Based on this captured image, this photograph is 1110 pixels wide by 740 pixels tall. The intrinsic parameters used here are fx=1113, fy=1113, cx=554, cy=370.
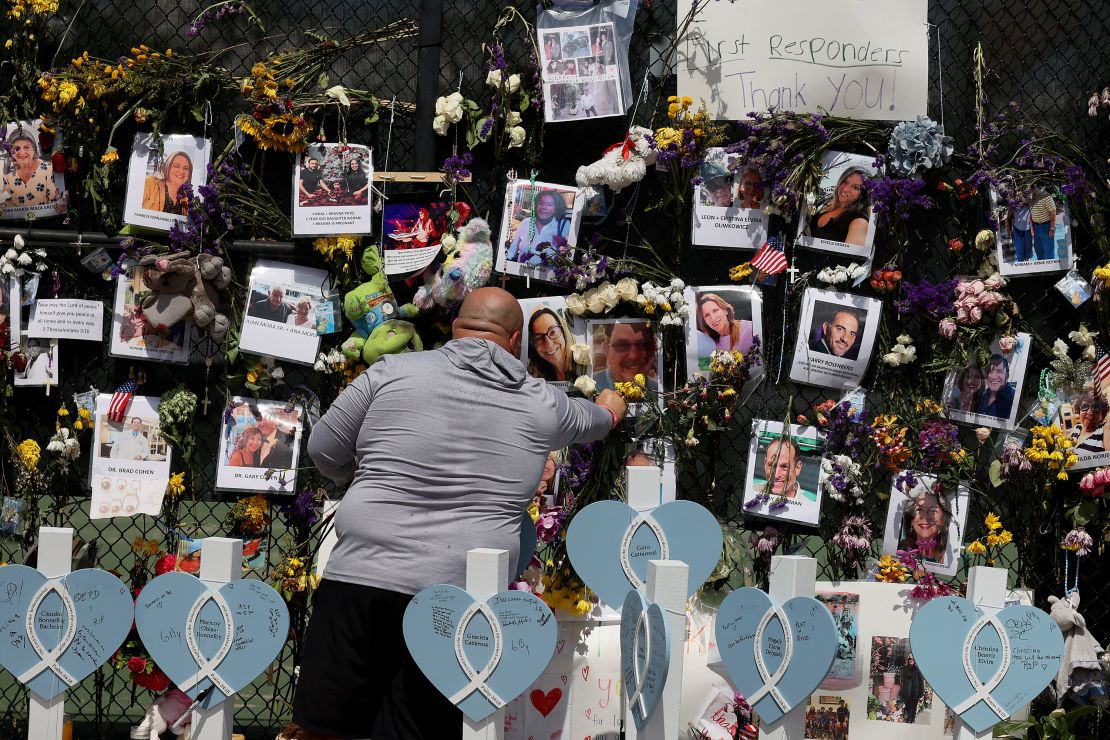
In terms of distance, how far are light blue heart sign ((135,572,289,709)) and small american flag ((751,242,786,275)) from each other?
1.98 metres

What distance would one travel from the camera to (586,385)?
3.74m

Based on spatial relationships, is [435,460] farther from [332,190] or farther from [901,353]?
[901,353]

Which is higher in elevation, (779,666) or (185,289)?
(185,289)

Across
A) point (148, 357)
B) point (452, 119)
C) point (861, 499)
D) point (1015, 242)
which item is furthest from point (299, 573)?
point (1015, 242)

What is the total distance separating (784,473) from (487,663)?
167 centimetres

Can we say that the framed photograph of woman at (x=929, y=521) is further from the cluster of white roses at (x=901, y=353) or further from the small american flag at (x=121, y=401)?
the small american flag at (x=121, y=401)

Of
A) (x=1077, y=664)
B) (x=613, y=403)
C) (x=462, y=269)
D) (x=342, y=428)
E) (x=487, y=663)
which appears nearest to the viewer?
(x=487, y=663)

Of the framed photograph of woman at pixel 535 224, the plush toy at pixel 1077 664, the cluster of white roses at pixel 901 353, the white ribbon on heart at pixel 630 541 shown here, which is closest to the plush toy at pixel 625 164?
the framed photograph of woman at pixel 535 224

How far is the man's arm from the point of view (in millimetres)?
2828

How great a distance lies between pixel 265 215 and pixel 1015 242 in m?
2.57

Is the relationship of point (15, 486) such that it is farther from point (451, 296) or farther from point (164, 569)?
point (451, 296)

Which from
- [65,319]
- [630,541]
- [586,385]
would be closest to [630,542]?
[630,541]

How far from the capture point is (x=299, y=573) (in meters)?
3.76


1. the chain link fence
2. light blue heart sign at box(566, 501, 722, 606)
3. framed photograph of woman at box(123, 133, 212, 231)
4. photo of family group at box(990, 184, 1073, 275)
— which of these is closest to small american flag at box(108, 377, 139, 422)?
the chain link fence
